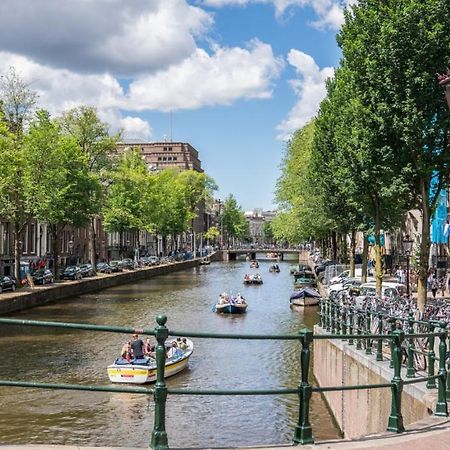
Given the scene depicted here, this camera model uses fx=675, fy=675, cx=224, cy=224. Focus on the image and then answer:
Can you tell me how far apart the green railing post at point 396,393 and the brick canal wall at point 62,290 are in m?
33.4

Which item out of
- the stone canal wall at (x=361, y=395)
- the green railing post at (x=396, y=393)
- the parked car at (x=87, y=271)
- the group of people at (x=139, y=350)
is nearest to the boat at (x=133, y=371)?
the group of people at (x=139, y=350)

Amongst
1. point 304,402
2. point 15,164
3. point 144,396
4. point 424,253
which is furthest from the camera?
point 15,164

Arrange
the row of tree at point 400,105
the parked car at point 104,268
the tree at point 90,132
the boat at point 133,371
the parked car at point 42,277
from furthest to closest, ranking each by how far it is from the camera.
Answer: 1. the parked car at point 104,268
2. the tree at point 90,132
3. the parked car at point 42,277
4. the boat at point 133,371
5. the row of tree at point 400,105

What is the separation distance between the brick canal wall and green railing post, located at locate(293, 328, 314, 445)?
33915mm

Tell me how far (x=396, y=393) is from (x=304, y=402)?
1506mm

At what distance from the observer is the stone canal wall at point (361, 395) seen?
1066 cm

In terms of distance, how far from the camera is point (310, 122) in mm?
70062

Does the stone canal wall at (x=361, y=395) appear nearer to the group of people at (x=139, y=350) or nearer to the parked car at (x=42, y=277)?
the group of people at (x=139, y=350)

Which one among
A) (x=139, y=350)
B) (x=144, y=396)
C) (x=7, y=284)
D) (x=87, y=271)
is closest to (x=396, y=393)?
(x=144, y=396)

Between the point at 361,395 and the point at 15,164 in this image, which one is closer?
the point at 361,395

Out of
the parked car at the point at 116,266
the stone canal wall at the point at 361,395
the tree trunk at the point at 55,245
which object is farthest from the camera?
the parked car at the point at 116,266

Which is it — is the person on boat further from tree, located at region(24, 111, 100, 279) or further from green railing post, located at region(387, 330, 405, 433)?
tree, located at region(24, 111, 100, 279)

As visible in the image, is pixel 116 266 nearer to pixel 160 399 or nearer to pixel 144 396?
pixel 144 396

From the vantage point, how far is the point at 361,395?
14453mm
